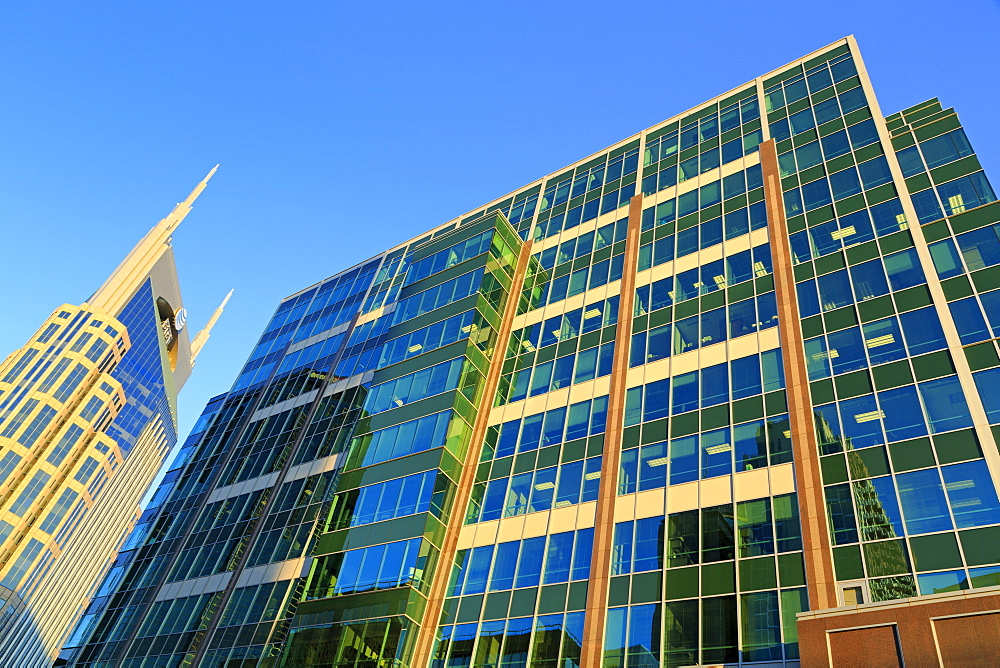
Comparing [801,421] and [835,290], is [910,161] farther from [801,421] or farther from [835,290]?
[801,421]

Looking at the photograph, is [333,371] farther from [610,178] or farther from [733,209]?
[733,209]

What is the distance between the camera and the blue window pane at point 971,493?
24250mm

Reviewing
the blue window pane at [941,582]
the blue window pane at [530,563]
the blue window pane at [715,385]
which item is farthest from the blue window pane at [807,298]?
the blue window pane at [530,563]

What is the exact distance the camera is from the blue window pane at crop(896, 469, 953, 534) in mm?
24859

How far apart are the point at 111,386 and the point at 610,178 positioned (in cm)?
13991

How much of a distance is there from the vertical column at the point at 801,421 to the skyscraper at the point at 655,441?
0.11 metres

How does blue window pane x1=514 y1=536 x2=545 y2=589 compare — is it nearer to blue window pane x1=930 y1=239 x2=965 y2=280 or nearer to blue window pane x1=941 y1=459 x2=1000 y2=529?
blue window pane x1=941 y1=459 x2=1000 y2=529

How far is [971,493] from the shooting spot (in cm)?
2492

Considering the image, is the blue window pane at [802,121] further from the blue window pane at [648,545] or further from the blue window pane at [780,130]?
the blue window pane at [648,545]

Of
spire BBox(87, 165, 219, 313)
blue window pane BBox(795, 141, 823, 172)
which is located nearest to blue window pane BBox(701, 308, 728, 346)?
blue window pane BBox(795, 141, 823, 172)

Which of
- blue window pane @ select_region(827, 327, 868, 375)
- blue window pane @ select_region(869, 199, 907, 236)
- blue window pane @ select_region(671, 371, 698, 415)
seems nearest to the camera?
blue window pane @ select_region(827, 327, 868, 375)

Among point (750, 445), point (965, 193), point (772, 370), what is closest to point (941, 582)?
point (750, 445)

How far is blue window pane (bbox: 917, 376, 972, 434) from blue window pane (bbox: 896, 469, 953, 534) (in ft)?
6.72

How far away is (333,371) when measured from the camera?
53.9 metres
